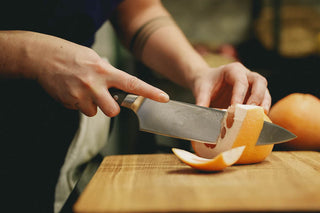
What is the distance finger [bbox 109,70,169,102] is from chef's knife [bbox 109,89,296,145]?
9cm

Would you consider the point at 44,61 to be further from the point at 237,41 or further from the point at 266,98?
the point at 237,41

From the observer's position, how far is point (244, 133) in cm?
Result: 90

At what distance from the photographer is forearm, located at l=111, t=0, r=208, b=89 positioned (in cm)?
138

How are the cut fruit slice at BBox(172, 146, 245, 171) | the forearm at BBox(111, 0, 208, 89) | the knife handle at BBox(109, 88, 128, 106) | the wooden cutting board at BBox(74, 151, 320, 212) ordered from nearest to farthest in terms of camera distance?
the wooden cutting board at BBox(74, 151, 320, 212) → the cut fruit slice at BBox(172, 146, 245, 171) → the knife handle at BBox(109, 88, 128, 106) → the forearm at BBox(111, 0, 208, 89)

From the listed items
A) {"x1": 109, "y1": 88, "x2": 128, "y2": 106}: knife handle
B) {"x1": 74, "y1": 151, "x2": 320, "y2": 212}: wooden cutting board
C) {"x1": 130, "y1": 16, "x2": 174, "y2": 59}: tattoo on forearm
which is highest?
{"x1": 130, "y1": 16, "x2": 174, "y2": 59}: tattoo on forearm

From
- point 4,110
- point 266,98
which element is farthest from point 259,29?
point 4,110

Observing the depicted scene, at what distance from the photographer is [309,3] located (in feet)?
9.50

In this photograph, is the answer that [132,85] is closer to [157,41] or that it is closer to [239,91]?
[239,91]

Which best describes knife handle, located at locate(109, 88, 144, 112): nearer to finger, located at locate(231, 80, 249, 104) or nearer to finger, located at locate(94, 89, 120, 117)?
finger, located at locate(94, 89, 120, 117)

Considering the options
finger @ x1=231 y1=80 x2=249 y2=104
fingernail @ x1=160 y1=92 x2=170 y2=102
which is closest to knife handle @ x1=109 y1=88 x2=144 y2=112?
fingernail @ x1=160 y1=92 x2=170 y2=102

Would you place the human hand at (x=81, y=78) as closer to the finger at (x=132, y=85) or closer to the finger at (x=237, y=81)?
the finger at (x=132, y=85)

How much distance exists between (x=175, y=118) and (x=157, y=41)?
540 millimetres

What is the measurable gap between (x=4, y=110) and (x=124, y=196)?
→ 23.5 inches

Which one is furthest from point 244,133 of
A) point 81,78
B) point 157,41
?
point 157,41
